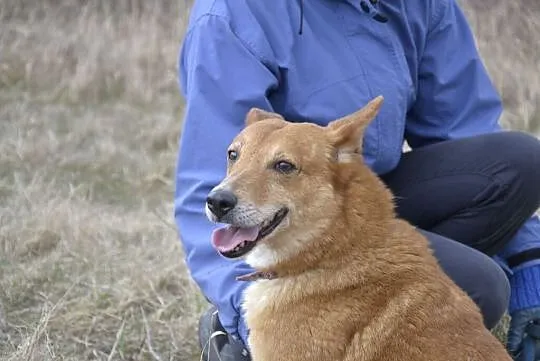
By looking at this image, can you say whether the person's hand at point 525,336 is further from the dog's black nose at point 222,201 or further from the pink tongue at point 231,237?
the dog's black nose at point 222,201

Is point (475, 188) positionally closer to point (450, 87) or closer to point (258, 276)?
point (450, 87)

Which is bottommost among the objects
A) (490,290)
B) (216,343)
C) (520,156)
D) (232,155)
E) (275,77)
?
(216,343)

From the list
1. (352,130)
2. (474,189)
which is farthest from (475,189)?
(352,130)

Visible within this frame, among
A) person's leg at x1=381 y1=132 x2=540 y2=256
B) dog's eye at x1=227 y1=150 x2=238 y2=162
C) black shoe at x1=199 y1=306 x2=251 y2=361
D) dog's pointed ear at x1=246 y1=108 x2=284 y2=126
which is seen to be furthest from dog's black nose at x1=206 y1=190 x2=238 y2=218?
person's leg at x1=381 y1=132 x2=540 y2=256

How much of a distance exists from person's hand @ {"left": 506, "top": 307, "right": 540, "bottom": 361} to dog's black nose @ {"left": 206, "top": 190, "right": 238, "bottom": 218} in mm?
1305

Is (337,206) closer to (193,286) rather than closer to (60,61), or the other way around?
(193,286)

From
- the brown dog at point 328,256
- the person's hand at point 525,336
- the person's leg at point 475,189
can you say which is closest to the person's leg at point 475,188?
the person's leg at point 475,189

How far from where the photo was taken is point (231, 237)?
221 cm

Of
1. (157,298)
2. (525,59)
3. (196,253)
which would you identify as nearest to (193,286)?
(157,298)

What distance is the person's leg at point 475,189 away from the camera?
111 inches

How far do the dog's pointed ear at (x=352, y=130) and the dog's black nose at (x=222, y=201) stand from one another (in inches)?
14.0

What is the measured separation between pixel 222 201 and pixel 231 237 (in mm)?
147

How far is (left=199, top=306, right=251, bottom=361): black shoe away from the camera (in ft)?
8.64

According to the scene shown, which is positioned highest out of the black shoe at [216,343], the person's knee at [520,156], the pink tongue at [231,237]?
the pink tongue at [231,237]
